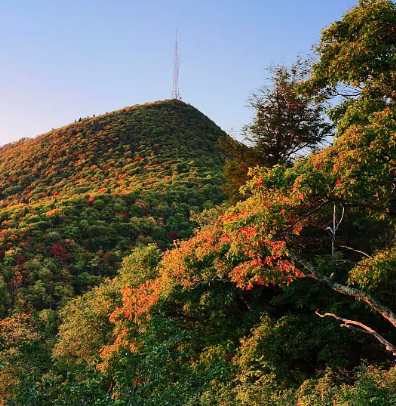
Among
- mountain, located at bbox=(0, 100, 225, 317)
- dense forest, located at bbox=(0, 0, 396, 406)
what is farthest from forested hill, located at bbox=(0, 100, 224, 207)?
dense forest, located at bbox=(0, 0, 396, 406)

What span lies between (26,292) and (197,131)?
166 feet

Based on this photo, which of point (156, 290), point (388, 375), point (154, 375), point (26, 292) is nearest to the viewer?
point (154, 375)

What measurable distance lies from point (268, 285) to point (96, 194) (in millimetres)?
35241

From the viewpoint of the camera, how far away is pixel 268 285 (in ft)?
43.3

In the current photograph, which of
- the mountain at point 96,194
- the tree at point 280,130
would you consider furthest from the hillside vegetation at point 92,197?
the tree at point 280,130

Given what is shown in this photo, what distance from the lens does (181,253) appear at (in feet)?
48.2

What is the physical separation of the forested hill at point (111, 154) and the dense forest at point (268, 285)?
19330mm

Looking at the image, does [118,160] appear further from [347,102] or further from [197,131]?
[347,102]

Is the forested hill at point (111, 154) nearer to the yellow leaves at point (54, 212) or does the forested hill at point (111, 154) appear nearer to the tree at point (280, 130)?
the yellow leaves at point (54, 212)

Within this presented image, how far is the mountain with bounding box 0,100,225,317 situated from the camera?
3181 centimetres

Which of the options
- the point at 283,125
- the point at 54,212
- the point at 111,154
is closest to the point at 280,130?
the point at 283,125

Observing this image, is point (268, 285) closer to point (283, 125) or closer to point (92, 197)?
point (283, 125)

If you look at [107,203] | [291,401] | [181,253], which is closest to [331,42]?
[181,253]

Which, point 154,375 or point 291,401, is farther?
point 291,401
